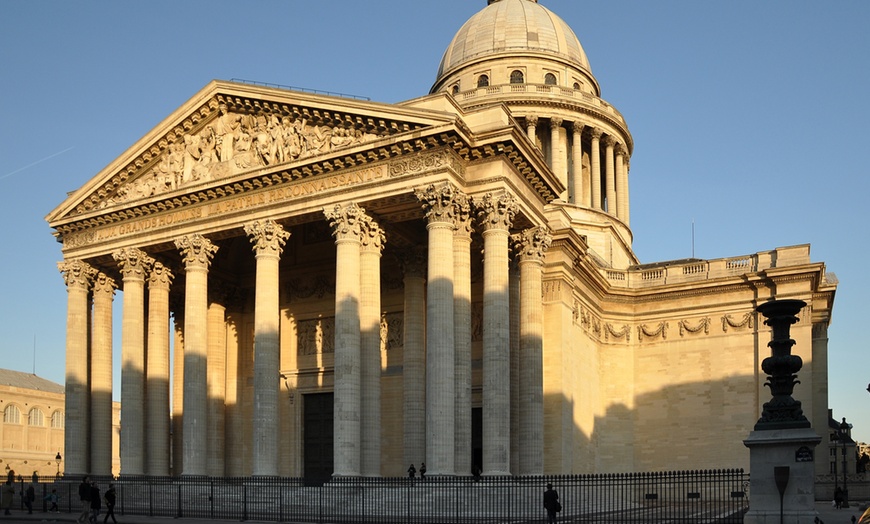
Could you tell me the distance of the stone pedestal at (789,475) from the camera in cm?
1769

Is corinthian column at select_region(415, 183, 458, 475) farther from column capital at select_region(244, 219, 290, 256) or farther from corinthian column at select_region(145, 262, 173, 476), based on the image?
corinthian column at select_region(145, 262, 173, 476)

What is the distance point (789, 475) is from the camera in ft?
58.6

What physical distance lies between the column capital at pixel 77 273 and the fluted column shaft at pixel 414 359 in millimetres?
14445

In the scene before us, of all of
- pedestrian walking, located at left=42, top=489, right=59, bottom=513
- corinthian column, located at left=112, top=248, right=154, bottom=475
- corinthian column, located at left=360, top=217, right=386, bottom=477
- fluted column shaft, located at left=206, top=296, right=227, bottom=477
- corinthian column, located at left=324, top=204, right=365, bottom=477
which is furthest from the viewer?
fluted column shaft, located at left=206, top=296, right=227, bottom=477

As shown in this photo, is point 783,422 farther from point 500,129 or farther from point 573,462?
point 573,462

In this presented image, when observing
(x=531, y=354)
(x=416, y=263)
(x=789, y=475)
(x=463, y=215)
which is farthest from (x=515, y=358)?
(x=789, y=475)

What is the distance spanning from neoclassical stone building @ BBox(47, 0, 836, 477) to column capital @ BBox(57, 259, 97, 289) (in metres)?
0.15

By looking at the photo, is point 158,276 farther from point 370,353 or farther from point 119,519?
point 119,519

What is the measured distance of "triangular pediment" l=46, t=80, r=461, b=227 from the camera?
33.2 metres

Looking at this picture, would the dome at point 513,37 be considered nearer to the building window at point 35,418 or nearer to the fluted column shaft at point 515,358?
the fluted column shaft at point 515,358

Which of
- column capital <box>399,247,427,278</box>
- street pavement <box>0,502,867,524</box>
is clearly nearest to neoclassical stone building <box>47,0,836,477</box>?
column capital <box>399,247,427,278</box>

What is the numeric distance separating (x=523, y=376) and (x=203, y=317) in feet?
43.8

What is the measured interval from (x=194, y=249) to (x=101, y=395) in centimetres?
834

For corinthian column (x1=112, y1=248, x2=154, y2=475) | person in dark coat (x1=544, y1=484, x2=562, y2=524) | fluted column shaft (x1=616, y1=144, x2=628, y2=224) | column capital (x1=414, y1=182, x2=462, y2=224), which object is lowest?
person in dark coat (x1=544, y1=484, x2=562, y2=524)
